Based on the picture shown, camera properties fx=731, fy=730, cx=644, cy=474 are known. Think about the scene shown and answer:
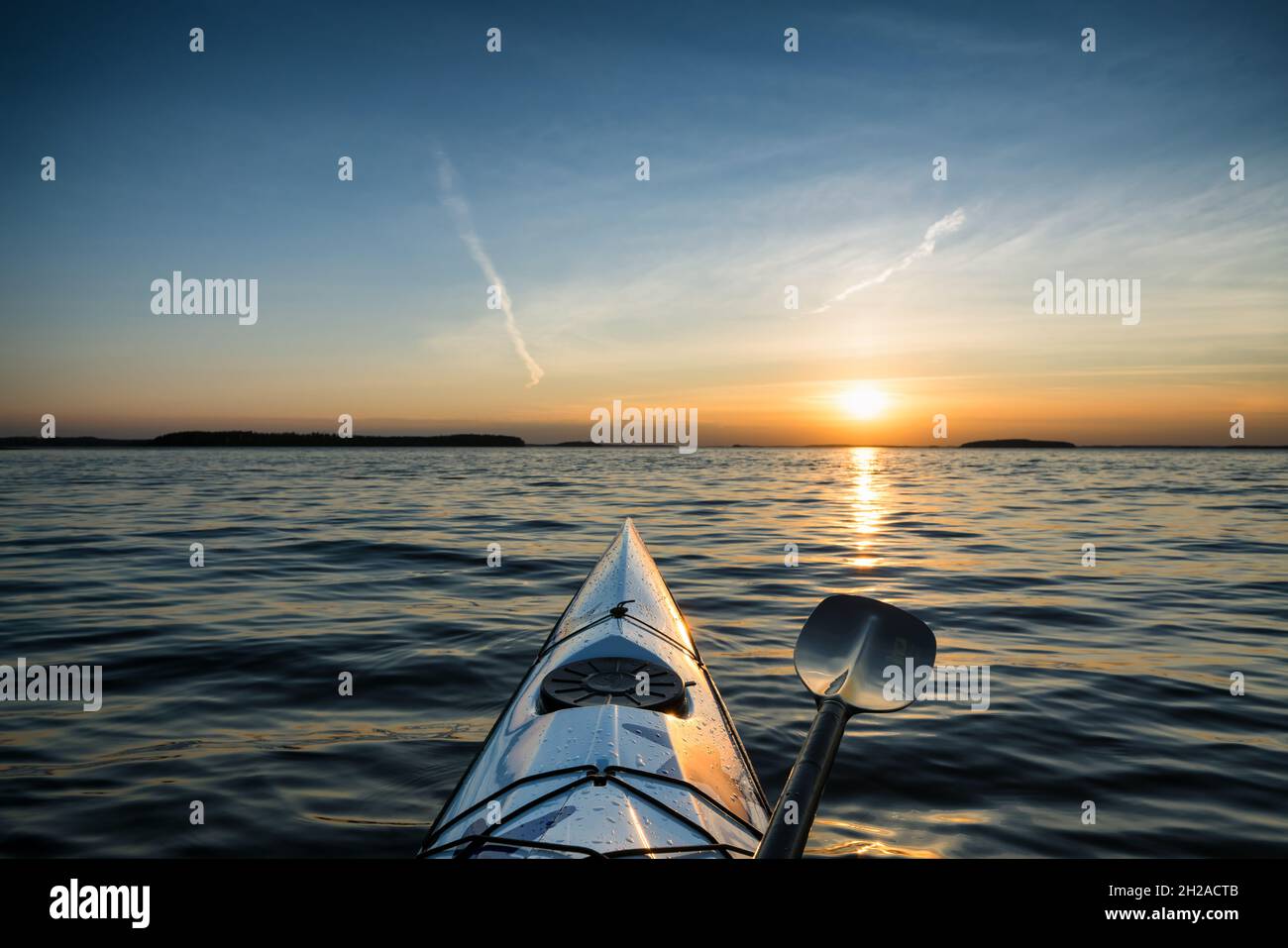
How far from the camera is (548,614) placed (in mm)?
8180

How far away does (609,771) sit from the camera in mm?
2838

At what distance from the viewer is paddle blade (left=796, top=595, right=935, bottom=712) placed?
11.9ft

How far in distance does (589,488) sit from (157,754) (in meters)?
22.7

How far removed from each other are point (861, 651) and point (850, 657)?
0.26ft

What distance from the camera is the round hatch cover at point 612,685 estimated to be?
3.54 m

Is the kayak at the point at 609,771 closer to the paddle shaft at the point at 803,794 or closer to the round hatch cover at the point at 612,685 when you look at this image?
the round hatch cover at the point at 612,685

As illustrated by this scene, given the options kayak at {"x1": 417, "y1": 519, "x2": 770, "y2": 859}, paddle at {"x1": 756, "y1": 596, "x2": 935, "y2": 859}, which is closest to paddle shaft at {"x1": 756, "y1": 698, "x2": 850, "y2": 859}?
paddle at {"x1": 756, "y1": 596, "x2": 935, "y2": 859}

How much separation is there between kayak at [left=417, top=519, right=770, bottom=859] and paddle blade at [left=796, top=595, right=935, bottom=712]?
0.57 metres

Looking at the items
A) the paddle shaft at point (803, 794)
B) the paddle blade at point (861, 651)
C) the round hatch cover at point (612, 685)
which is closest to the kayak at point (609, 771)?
the round hatch cover at point (612, 685)
